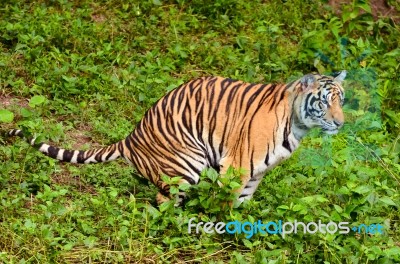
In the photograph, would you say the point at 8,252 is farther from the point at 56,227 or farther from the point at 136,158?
the point at 136,158

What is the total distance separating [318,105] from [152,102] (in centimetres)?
218

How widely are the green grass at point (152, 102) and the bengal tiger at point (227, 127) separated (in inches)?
9.1

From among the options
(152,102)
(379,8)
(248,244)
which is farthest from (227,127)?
(379,8)

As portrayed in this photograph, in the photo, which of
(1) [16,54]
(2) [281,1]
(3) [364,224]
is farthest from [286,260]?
(2) [281,1]

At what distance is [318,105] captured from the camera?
6.28m

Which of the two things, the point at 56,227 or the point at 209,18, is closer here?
the point at 56,227

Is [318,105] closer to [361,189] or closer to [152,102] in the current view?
[361,189]

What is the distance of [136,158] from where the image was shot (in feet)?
21.3

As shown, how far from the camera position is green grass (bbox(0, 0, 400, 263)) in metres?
5.98

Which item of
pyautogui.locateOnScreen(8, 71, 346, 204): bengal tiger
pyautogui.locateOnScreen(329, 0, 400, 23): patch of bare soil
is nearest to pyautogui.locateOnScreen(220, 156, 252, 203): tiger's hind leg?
pyautogui.locateOnScreen(8, 71, 346, 204): bengal tiger

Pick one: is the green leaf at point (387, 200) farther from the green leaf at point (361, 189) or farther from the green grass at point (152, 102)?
the green leaf at point (361, 189)

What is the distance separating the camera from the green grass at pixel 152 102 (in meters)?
5.98

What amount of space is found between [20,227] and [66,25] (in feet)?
11.7

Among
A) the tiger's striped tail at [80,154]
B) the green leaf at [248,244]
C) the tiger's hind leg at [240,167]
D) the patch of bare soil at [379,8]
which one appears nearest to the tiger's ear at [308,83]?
the tiger's hind leg at [240,167]
